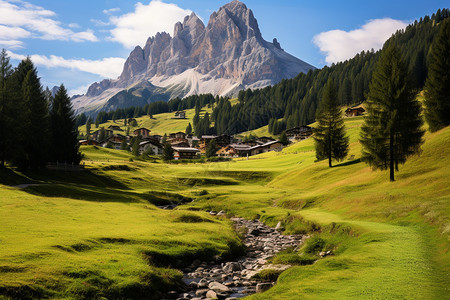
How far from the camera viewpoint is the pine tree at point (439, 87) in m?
56.4

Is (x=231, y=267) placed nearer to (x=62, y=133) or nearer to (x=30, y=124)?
(x=30, y=124)

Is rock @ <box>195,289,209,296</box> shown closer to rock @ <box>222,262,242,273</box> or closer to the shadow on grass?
rock @ <box>222,262,242,273</box>

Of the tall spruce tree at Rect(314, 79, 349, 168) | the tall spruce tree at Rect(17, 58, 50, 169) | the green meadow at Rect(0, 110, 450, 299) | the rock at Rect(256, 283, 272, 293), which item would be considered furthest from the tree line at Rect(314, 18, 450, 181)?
the tall spruce tree at Rect(17, 58, 50, 169)

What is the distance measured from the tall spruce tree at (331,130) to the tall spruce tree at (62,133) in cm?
5696

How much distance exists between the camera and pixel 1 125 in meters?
54.6

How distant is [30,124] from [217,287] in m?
57.7

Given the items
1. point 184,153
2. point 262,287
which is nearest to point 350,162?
point 262,287

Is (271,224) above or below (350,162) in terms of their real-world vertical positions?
below

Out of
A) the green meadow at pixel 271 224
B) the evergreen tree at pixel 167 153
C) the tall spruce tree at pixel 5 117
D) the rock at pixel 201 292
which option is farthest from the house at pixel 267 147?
the rock at pixel 201 292

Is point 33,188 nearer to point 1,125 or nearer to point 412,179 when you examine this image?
point 1,125

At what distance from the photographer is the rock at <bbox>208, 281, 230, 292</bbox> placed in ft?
58.9

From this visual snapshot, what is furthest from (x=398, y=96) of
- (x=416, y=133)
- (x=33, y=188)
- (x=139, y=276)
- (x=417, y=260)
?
(x=33, y=188)

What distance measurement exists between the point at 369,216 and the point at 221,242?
1648 centimetres

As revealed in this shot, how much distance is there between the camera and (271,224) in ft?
131
